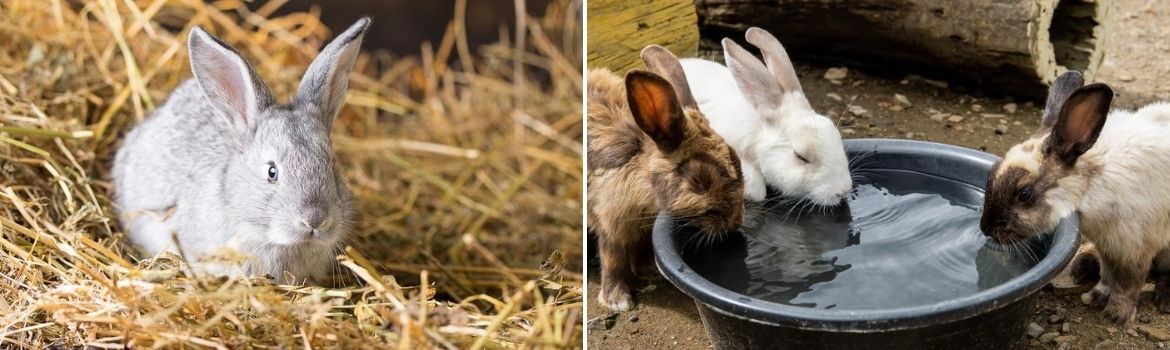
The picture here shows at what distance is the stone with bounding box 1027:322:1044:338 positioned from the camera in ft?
10.7

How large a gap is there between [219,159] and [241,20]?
86.8 inches

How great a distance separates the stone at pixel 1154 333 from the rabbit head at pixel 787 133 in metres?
0.91

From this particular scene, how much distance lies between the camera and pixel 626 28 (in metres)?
3.73

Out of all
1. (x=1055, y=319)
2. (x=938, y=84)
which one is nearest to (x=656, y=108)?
(x=1055, y=319)

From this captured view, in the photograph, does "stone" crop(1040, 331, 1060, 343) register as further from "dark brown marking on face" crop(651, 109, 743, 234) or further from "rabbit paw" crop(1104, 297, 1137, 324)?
"dark brown marking on face" crop(651, 109, 743, 234)

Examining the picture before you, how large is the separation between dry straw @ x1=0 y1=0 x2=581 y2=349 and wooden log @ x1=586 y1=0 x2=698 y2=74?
0.64 meters

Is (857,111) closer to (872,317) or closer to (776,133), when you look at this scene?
(776,133)

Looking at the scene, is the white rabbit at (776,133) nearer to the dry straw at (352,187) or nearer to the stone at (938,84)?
the dry straw at (352,187)

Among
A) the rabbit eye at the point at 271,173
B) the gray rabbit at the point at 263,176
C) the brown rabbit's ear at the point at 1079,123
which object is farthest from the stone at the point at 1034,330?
the rabbit eye at the point at 271,173

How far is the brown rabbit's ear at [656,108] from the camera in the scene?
2.77 metres

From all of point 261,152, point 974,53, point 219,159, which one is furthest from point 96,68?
point 974,53

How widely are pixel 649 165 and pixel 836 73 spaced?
4.18 feet

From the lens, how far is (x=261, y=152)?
2906mm

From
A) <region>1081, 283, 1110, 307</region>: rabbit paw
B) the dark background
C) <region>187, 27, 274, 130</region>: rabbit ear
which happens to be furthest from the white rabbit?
the dark background
